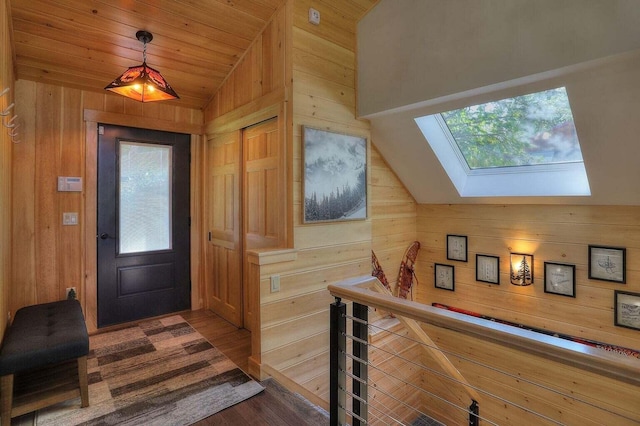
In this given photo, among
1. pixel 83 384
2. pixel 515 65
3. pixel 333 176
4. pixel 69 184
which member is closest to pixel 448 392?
pixel 333 176

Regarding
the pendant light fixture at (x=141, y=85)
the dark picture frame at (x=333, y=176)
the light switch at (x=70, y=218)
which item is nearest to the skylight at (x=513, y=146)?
the dark picture frame at (x=333, y=176)

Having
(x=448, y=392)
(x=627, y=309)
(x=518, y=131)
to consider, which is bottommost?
(x=448, y=392)

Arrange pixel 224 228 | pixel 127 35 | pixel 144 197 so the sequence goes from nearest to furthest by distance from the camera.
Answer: pixel 127 35 → pixel 144 197 → pixel 224 228

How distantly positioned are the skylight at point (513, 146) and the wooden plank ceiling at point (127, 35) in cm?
145

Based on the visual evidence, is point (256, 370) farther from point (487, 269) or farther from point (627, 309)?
point (627, 309)

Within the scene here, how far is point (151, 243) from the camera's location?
3.64m

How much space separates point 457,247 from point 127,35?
13.2 feet

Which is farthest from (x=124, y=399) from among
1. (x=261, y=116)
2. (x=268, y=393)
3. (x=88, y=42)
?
(x=88, y=42)

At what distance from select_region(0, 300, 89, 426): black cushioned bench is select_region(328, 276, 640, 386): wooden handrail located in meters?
1.83

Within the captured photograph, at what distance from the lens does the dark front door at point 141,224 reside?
3.37 meters

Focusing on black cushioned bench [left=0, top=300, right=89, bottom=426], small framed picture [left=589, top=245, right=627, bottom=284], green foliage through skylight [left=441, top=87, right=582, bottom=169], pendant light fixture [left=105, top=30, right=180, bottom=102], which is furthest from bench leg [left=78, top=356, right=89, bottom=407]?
small framed picture [left=589, top=245, right=627, bottom=284]

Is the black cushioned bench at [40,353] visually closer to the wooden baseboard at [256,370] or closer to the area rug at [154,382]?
the area rug at [154,382]

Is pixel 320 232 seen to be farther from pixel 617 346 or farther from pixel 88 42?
pixel 617 346

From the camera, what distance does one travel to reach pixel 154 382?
8.14 feet
